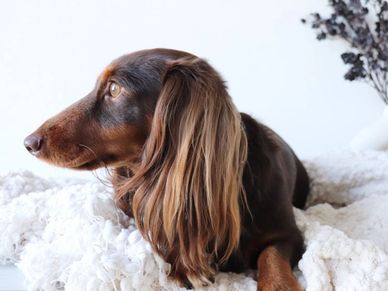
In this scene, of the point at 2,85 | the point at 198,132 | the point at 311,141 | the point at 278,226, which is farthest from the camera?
the point at 311,141

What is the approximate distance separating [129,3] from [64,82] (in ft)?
1.27

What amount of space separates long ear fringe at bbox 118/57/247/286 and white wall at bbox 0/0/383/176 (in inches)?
39.5

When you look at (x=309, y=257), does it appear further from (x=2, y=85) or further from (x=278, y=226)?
(x=2, y=85)

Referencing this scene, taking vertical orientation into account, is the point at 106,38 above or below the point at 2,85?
above

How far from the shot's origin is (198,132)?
2.91 ft

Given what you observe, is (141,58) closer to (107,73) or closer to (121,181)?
(107,73)

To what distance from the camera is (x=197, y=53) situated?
6.33ft

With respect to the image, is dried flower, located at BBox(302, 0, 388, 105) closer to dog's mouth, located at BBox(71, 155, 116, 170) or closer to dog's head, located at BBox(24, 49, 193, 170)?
dog's head, located at BBox(24, 49, 193, 170)

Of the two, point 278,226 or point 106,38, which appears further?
point 106,38

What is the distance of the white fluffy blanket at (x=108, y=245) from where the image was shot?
2.80 ft

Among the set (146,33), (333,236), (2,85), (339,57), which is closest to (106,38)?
(146,33)

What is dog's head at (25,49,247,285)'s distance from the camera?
884 mm

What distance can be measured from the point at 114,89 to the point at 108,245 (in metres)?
0.30

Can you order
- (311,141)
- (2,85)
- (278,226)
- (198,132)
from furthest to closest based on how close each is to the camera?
1. (311,141)
2. (2,85)
3. (278,226)
4. (198,132)
